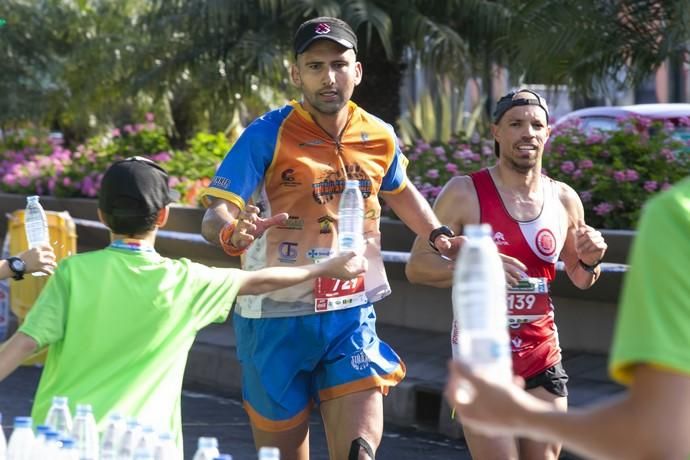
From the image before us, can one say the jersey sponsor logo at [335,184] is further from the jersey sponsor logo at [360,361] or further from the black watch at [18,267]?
the black watch at [18,267]

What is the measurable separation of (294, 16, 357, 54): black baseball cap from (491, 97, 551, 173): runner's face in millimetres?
707

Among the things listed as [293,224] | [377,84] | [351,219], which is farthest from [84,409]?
[377,84]

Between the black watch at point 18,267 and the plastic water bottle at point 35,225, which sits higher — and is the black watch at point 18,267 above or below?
below

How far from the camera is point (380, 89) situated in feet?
52.2

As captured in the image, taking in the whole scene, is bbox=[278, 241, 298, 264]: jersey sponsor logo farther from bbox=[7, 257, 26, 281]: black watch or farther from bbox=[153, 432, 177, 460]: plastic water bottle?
bbox=[153, 432, 177, 460]: plastic water bottle

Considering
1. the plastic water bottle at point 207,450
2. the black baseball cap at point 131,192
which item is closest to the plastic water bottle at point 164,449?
the plastic water bottle at point 207,450

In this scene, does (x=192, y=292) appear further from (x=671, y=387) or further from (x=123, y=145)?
(x=123, y=145)

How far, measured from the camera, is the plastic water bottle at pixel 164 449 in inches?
161

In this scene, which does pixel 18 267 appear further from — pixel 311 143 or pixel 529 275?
pixel 529 275

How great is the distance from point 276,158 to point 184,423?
424 centimetres

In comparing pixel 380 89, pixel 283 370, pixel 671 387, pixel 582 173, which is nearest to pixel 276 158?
pixel 283 370

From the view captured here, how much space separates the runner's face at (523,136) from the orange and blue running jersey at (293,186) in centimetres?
61

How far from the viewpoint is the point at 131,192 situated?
14.8ft

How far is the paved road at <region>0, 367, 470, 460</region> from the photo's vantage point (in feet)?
28.9
